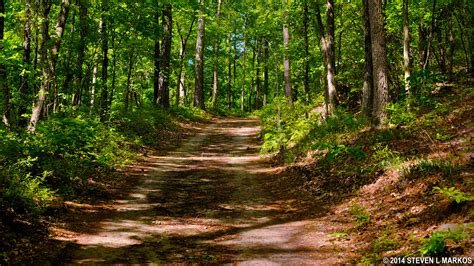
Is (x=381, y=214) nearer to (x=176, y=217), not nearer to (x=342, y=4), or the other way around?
(x=176, y=217)

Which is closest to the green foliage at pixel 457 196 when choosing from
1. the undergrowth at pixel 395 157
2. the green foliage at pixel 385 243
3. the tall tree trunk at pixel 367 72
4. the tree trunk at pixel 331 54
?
the undergrowth at pixel 395 157

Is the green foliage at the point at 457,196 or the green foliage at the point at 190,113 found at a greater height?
the green foliage at the point at 190,113

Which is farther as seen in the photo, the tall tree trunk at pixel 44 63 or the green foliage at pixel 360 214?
the tall tree trunk at pixel 44 63

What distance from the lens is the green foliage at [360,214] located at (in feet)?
23.3

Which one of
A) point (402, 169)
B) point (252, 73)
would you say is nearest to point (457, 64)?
point (402, 169)

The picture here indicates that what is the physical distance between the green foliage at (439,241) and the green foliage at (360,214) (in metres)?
2.15

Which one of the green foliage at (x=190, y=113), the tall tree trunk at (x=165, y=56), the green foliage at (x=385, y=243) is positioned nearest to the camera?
the green foliage at (x=385, y=243)

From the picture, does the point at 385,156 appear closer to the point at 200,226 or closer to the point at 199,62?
the point at 200,226

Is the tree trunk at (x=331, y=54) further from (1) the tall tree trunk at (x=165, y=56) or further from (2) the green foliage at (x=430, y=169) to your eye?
(1) the tall tree trunk at (x=165, y=56)

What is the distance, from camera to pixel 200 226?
25.8 feet

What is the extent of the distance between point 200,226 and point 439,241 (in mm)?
4461

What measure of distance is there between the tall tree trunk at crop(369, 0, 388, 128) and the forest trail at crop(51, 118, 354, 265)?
388 centimetres

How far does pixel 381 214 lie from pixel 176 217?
4.11 meters

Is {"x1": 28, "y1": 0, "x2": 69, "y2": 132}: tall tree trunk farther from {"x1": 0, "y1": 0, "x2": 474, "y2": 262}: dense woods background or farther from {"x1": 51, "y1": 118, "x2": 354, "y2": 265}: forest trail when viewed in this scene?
{"x1": 51, "y1": 118, "x2": 354, "y2": 265}: forest trail
